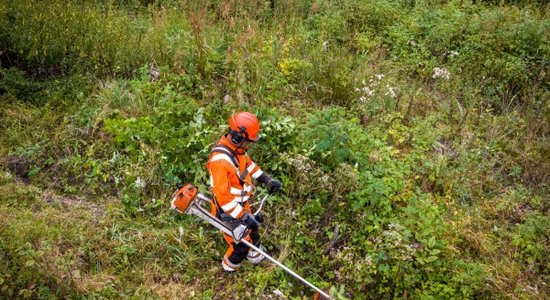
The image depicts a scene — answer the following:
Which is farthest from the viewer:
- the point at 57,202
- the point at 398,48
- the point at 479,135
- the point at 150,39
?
the point at 398,48

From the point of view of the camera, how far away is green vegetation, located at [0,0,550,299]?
463 centimetres

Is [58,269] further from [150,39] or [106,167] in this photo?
[150,39]

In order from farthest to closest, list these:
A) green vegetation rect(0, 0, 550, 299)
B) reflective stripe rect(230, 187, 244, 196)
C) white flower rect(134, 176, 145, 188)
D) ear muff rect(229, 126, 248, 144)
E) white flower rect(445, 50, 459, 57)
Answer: white flower rect(445, 50, 459, 57)
white flower rect(134, 176, 145, 188)
green vegetation rect(0, 0, 550, 299)
reflective stripe rect(230, 187, 244, 196)
ear muff rect(229, 126, 248, 144)

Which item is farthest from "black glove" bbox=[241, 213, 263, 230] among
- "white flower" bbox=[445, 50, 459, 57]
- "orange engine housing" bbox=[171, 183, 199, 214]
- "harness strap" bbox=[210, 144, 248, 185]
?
"white flower" bbox=[445, 50, 459, 57]

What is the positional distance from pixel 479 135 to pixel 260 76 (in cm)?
334

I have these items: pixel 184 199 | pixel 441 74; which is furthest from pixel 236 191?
pixel 441 74

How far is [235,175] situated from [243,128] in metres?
0.52

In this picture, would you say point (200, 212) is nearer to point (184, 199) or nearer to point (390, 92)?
point (184, 199)

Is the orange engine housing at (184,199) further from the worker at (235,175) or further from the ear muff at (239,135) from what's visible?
the ear muff at (239,135)

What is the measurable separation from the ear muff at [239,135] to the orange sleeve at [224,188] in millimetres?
250

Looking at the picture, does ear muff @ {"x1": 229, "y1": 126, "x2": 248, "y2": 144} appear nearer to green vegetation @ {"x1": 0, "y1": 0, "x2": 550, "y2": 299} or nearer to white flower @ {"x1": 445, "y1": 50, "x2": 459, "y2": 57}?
green vegetation @ {"x1": 0, "y1": 0, "x2": 550, "y2": 299}

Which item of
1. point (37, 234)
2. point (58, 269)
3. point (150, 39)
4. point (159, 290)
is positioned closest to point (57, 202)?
point (37, 234)

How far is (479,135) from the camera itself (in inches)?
248

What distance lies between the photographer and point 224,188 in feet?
13.9
